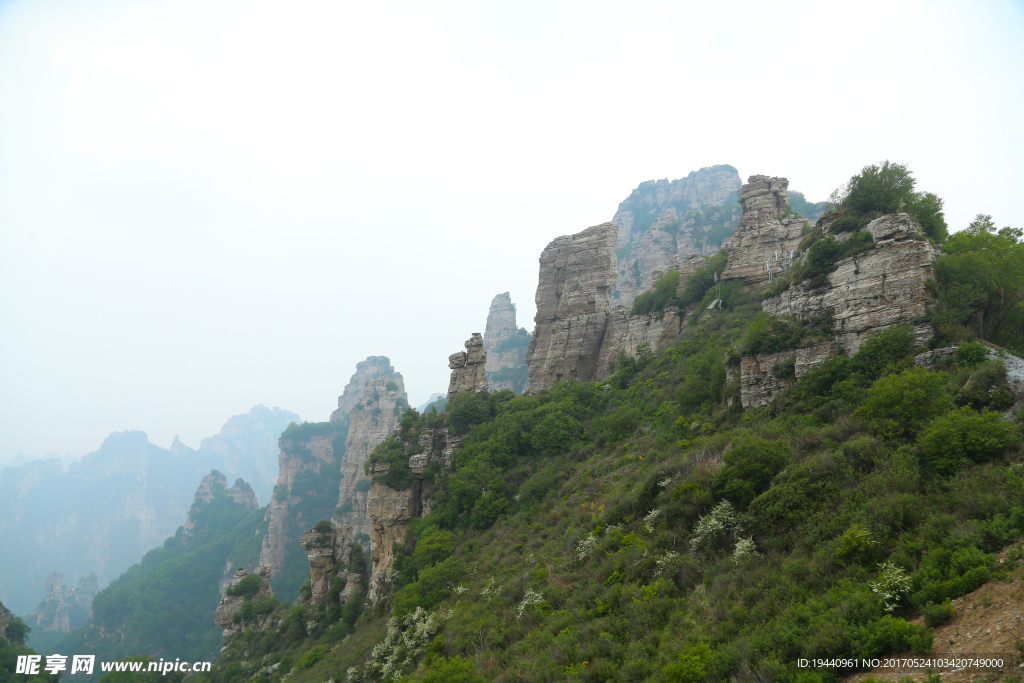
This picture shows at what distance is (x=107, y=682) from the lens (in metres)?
35.8

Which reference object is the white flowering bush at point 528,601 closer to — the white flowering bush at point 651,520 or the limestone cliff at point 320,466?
the white flowering bush at point 651,520

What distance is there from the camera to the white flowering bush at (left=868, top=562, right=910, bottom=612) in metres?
8.46

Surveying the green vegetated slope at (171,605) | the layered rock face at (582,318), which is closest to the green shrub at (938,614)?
the layered rock face at (582,318)

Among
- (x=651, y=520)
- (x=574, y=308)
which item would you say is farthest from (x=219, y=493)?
(x=651, y=520)

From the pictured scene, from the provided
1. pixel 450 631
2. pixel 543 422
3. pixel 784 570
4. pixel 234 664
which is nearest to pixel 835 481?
pixel 784 570

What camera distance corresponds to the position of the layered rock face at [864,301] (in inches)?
714

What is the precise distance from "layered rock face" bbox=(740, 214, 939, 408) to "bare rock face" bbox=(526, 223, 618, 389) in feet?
92.1

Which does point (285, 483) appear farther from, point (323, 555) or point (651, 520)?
point (651, 520)

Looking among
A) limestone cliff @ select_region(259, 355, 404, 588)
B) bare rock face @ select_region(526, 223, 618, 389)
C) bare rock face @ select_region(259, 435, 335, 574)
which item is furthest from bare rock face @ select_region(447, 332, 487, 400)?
bare rock face @ select_region(259, 435, 335, 574)

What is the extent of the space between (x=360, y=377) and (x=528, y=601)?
11264 cm

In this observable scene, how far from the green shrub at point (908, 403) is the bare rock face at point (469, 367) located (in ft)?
111

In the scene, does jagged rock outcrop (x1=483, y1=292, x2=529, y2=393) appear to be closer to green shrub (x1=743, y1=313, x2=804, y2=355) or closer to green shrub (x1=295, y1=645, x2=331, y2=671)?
green shrub (x1=295, y1=645, x2=331, y2=671)

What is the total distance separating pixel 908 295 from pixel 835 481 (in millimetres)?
10904

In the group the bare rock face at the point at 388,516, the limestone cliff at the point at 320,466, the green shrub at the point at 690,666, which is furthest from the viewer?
the limestone cliff at the point at 320,466
